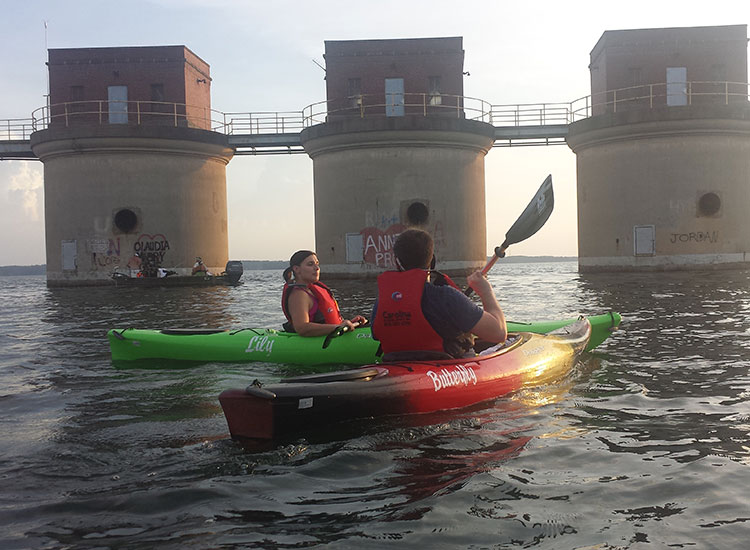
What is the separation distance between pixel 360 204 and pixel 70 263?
1154cm

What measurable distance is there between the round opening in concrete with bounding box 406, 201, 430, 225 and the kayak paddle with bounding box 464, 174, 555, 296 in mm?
18022

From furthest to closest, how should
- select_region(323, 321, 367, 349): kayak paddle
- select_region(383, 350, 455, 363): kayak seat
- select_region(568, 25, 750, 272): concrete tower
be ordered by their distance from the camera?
1. select_region(568, 25, 750, 272): concrete tower
2. select_region(323, 321, 367, 349): kayak paddle
3. select_region(383, 350, 455, 363): kayak seat

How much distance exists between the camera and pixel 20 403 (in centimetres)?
627

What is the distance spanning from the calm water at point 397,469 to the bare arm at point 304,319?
0.69 m

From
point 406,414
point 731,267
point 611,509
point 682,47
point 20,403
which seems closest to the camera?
point 611,509

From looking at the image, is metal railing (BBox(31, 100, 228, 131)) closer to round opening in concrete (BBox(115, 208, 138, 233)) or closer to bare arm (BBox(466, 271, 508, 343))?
round opening in concrete (BBox(115, 208, 138, 233))

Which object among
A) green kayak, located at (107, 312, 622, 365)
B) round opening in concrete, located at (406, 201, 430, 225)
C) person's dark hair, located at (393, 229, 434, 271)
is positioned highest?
round opening in concrete, located at (406, 201, 430, 225)

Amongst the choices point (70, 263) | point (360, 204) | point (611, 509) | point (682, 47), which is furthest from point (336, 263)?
point (611, 509)

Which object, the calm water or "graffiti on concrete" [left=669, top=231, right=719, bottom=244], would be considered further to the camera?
"graffiti on concrete" [left=669, top=231, right=719, bottom=244]

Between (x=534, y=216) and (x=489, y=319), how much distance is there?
275 cm

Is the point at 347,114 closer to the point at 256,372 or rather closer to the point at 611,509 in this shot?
the point at 256,372

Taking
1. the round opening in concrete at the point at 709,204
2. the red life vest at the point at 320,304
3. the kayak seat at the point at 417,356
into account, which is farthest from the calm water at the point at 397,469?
the round opening in concrete at the point at 709,204

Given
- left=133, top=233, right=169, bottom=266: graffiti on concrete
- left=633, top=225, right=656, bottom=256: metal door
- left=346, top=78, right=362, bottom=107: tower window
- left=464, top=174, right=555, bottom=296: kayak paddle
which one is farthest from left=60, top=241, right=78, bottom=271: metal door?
left=464, top=174, right=555, bottom=296: kayak paddle

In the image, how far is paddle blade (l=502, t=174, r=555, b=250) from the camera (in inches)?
291
